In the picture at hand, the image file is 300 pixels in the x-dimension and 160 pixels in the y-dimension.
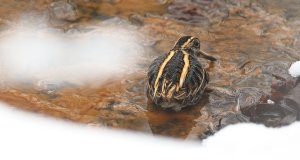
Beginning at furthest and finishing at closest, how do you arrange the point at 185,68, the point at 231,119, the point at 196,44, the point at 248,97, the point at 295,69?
the point at 196,44, the point at 295,69, the point at 248,97, the point at 185,68, the point at 231,119

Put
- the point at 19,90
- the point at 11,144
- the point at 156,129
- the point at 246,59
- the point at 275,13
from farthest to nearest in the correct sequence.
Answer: the point at 275,13
the point at 246,59
the point at 19,90
the point at 156,129
the point at 11,144

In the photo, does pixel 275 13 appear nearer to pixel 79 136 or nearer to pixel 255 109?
pixel 255 109

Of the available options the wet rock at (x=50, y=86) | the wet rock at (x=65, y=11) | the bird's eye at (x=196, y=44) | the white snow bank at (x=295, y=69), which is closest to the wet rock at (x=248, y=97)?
the white snow bank at (x=295, y=69)

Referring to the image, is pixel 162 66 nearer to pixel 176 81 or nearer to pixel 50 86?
pixel 176 81

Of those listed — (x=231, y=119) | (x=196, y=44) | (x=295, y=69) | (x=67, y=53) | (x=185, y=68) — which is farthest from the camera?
(x=67, y=53)

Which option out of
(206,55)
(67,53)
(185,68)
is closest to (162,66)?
(185,68)

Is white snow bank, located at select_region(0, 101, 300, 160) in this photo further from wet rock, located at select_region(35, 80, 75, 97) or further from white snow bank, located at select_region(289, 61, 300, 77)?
white snow bank, located at select_region(289, 61, 300, 77)

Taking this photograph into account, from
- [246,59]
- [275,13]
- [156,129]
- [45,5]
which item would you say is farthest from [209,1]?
[156,129]
